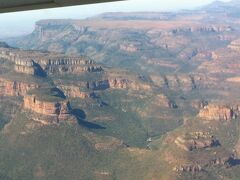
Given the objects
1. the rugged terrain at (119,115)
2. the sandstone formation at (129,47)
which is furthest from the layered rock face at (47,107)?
the sandstone formation at (129,47)

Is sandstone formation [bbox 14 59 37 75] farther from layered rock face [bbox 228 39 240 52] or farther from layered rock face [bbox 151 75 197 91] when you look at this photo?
layered rock face [bbox 228 39 240 52]

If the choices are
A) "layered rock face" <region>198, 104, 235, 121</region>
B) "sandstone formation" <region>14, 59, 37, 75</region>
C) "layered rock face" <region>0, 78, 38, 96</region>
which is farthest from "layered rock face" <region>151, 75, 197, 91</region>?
"layered rock face" <region>0, 78, 38, 96</region>

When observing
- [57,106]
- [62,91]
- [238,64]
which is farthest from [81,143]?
[238,64]

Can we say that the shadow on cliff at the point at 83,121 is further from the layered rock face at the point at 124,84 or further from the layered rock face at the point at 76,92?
the layered rock face at the point at 124,84

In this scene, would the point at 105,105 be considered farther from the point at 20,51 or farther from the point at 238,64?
the point at 238,64

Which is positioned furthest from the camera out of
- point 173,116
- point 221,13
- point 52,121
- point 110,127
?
point 221,13

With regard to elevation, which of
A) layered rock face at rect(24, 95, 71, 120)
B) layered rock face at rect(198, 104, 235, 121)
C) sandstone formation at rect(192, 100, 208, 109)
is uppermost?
layered rock face at rect(24, 95, 71, 120)
